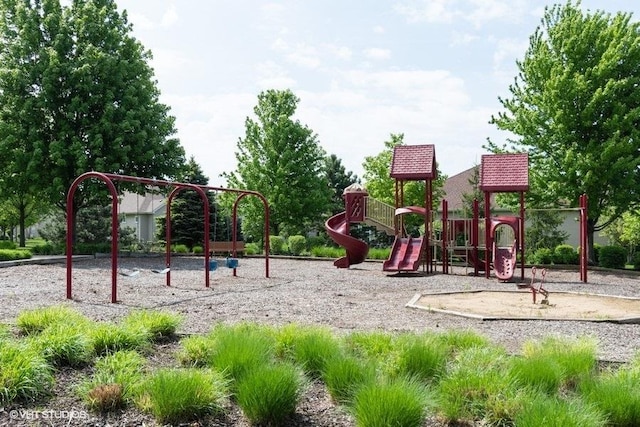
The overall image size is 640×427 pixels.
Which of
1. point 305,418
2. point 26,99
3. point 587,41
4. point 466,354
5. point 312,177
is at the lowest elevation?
point 305,418

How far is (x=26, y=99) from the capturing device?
23.2 meters

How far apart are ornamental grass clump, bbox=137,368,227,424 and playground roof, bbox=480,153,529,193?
1506 cm

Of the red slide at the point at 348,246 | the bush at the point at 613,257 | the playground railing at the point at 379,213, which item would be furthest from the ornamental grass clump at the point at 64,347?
the bush at the point at 613,257

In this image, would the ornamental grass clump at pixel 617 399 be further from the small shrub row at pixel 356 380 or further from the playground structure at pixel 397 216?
the playground structure at pixel 397 216

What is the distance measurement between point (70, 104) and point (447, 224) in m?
15.2

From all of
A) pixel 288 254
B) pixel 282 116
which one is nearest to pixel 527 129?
pixel 288 254

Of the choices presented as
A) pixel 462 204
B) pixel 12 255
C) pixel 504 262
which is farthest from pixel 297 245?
pixel 462 204

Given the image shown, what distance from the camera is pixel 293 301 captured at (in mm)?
11367

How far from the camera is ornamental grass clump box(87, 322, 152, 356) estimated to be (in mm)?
5965

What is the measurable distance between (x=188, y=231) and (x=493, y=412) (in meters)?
30.0

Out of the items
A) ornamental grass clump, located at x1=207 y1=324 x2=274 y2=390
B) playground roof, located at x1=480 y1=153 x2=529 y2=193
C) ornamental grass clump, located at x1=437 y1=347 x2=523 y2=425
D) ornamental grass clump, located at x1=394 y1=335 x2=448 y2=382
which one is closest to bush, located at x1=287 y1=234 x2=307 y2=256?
playground roof, located at x1=480 y1=153 x2=529 y2=193

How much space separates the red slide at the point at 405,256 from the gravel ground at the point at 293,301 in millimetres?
425

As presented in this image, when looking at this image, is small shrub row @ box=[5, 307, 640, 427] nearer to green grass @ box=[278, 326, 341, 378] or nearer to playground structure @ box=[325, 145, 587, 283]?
green grass @ box=[278, 326, 341, 378]

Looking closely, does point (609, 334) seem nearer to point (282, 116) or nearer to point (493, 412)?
point (493, 412)
